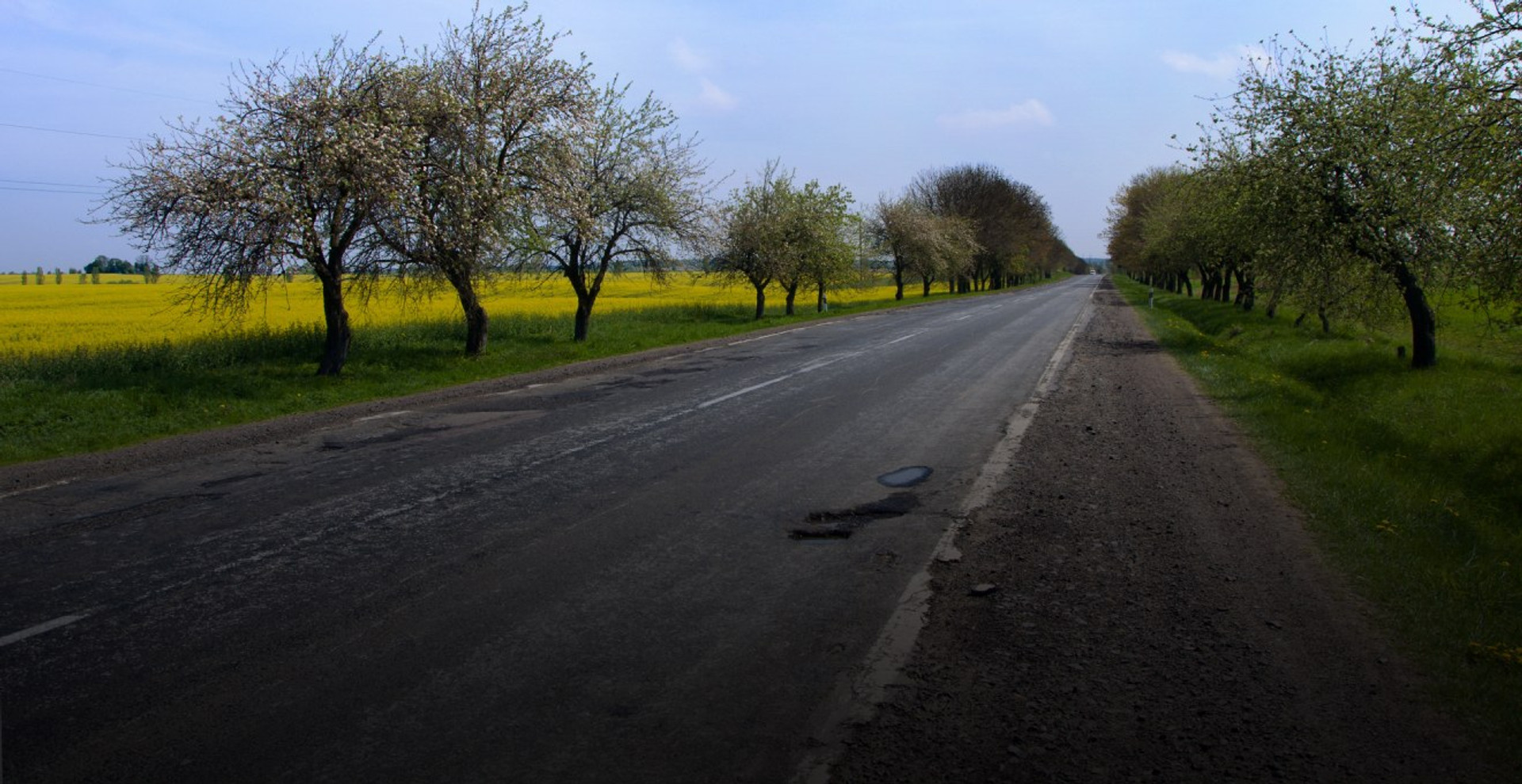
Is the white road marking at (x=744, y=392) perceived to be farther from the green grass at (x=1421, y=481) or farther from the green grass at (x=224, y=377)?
the green grass at (x=1421, y=481)

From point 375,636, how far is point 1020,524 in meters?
4.22

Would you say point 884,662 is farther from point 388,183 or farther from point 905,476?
point 388,183

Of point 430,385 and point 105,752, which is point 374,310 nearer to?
point 430,385

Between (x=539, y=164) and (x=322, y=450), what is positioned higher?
(x=539, y=164)

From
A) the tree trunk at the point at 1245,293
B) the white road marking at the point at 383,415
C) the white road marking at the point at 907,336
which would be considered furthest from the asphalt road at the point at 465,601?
the tree trunk at the point at 1245,293

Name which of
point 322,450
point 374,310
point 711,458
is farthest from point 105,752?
point 374,310

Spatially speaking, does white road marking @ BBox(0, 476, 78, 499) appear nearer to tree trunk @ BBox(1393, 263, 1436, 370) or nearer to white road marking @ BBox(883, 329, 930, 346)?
white road marking @ BBox(883, 329, 930, 346)

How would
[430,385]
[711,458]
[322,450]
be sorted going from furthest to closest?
[430,385] < [322,450] < [711,458]

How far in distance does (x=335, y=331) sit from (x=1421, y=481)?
16.1m

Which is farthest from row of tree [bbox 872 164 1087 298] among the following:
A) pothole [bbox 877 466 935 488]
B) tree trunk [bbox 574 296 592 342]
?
pothole [bbox 877 466 935 488]

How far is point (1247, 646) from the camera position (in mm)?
4227

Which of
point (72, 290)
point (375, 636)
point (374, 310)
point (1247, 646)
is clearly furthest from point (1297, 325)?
point (72, 290)

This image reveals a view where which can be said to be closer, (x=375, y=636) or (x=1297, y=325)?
(x=375, y=636)

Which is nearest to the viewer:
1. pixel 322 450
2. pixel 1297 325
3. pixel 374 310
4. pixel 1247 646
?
pixel 1247 646
